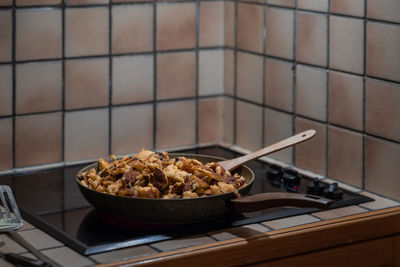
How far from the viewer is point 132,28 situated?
1.98 m

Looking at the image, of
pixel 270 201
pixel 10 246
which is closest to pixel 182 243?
pixel 270 201

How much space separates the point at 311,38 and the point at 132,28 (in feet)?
1.58

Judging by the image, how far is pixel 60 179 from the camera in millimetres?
1814

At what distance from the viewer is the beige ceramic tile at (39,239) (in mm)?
1390

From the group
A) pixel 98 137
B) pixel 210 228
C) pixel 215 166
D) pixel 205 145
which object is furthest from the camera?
pixel 205 145

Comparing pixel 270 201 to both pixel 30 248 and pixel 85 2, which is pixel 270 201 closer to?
pixel 30 248

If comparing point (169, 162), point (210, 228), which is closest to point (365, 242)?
point (210, 228)

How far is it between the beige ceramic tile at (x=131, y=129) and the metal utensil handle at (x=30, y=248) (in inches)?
24.6

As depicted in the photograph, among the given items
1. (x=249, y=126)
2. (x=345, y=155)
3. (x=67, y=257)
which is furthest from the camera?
(x=249, y=126)

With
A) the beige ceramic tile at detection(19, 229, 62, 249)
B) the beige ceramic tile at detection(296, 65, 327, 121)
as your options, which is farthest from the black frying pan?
the beige ceramic tile at detection(296, 65, 327, 121)

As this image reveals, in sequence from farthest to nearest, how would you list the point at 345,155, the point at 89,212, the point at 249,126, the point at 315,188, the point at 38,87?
the point at 249,126, the point at 38,87, the point at 345,155, the point at 315,188, the point at 89,212

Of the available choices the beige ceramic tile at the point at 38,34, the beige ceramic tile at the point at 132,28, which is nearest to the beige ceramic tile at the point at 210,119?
the beige ceramic tile at the point at 132,28

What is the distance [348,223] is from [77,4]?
887 mm

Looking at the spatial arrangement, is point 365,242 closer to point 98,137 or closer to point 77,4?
point 98,137
